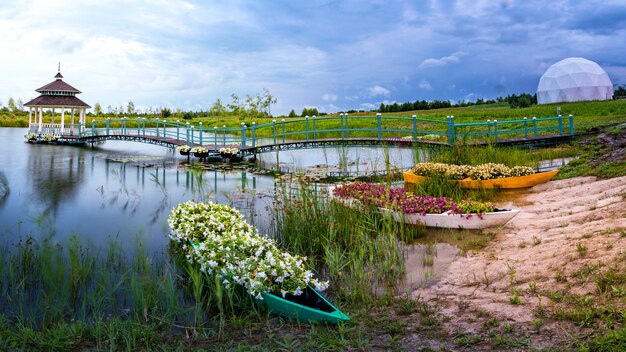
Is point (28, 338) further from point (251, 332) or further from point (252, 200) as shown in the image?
point (252, 200)

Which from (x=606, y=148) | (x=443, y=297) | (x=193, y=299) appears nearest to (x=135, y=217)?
(x=193, y=299)

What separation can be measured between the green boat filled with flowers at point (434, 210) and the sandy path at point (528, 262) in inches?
10.2

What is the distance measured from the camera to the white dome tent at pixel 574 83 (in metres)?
39.6

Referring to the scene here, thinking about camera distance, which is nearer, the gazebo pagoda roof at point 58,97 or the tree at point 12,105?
the gazebo pagoda roof at point 58,97

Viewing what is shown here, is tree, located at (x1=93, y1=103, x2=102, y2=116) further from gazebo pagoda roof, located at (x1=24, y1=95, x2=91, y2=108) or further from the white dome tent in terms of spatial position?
the white dome tent

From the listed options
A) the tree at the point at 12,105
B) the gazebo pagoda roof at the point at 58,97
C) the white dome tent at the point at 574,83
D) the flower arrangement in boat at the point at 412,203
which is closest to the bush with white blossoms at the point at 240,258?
the flower arrangement in boat at the point at 412,203

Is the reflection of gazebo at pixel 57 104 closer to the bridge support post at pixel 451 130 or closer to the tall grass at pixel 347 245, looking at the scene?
the bridge support post at pixel 451 130

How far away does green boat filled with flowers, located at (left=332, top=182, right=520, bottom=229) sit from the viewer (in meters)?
7.61

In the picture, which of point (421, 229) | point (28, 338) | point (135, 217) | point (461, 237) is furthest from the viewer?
point (135, 217)

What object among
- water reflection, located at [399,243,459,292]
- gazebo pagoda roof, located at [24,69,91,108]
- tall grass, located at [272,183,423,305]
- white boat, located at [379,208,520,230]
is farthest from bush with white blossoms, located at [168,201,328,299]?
gazebo pagoda roof, located at [24,69,91,108]

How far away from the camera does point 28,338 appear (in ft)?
13.7

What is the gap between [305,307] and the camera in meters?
4.36

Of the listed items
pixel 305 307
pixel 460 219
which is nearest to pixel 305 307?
pixel 305 307

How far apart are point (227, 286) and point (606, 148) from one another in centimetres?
1369
